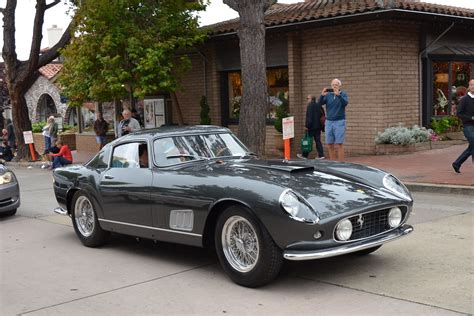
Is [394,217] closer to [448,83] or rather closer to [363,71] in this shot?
[363,71]

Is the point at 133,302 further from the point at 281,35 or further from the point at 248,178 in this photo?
the point at 281,35

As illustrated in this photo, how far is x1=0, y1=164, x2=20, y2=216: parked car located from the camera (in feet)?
30.9

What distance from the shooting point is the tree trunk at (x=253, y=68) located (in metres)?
12.1

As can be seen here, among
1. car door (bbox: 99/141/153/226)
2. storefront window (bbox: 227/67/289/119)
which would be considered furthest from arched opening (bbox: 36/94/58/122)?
car door (bbox: 99/141/153/226)

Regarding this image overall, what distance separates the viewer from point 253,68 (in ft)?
40.1

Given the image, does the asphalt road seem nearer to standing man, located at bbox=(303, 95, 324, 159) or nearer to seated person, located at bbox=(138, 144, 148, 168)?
seated person, located at bbox=(138, 144, 148, 168)

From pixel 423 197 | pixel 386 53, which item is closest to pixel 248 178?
pixel 423 197

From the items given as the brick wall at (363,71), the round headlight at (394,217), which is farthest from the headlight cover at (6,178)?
the brick wall at (363,71)

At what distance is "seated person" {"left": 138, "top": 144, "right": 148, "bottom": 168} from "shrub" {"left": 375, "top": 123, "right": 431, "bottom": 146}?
9.22 m

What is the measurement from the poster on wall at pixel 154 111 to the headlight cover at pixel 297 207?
16.6 m

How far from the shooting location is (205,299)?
4.93 metres

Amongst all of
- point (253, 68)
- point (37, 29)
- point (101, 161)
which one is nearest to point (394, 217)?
point (101, 161)

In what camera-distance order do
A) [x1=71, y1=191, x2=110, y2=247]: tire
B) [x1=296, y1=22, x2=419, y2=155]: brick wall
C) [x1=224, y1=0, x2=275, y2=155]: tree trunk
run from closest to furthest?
1. [x1=71, y1=191, x2=110, y2=247]: tire
2. [x1=224, y1=0, x2=275, y2=155]: tree trunk
3. [x1=296, y1=22, x2=419, y2=155]: brick wall

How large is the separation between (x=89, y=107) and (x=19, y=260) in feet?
64.6
